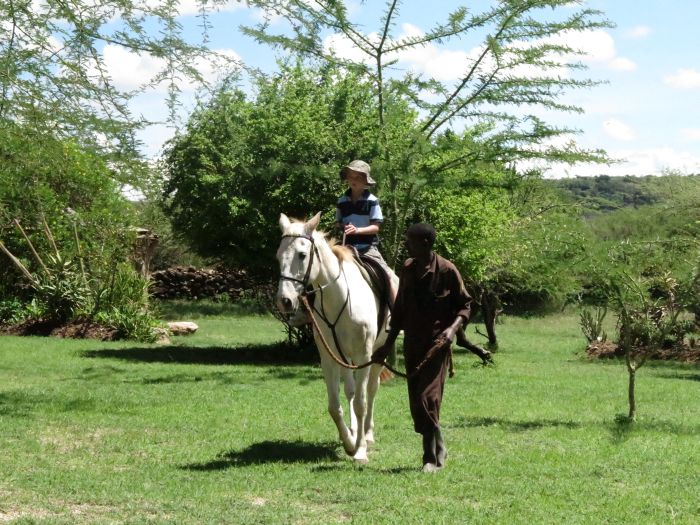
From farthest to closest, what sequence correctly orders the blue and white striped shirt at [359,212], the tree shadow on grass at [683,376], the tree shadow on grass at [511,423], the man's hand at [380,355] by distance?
the tree shadow on grass at [683,376] → the tree shadow on grass at [511,423] → the blue and white striped shirt at [359,212] → the man's hand at [380,355]

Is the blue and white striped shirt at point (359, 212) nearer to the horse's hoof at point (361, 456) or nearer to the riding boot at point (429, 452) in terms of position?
the horse's hoof at point (361, 456)

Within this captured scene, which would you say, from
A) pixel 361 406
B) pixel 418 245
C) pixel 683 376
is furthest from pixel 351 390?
pixel 683 376

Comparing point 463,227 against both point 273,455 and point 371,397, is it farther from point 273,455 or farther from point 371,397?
point 273,455

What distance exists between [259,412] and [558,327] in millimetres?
25429

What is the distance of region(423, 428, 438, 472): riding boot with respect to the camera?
7.70 metres

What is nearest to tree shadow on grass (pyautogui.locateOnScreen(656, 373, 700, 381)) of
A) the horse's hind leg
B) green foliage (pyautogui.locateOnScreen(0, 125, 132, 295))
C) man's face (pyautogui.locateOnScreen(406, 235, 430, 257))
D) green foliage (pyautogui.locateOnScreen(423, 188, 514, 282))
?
green foliage (pyautogui.locateOnScreen(423, 188, 514, 282))

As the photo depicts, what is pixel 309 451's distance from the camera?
8.80 meters

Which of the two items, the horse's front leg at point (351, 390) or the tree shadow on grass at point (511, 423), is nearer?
the horse's front leg at point (351, 390)

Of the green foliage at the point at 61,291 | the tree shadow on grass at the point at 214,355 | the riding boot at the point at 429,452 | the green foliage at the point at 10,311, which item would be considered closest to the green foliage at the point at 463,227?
the tree shadow on grass at the point at 214,355

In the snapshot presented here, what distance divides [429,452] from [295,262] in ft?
6.36

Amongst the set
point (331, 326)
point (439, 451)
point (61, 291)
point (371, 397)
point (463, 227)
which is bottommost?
point (439, 451)

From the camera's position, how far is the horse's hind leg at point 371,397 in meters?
9.06

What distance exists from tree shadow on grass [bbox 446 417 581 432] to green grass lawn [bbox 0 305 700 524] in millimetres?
40

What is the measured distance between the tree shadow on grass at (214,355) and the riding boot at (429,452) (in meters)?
11.8
